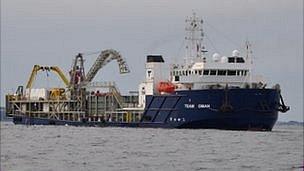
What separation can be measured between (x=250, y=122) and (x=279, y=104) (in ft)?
9.59

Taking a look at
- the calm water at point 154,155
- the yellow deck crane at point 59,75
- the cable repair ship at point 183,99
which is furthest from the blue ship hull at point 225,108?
the yellow deck crane at point 59,75

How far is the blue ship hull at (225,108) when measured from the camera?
77188 mm

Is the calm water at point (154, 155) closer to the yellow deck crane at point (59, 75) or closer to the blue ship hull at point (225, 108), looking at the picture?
the blue ship hull at point (225, 108)

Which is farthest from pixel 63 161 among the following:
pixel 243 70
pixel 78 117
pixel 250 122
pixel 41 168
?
pixel 78 117

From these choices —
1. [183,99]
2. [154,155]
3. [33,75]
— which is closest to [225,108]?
[183,99]

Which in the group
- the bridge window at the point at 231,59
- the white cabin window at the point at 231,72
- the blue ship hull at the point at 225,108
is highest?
the bridge window at the point at 231,59

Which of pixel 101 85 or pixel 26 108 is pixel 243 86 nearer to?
pixel 101 85

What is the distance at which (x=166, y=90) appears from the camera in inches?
3285

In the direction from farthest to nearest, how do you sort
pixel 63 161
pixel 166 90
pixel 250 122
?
1. pixel 166 90
2. pixel 250 122
3. pixel 63 161

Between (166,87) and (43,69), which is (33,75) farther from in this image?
(166,87)

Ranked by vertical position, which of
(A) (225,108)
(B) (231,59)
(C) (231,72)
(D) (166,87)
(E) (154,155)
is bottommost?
(E) (154,155)

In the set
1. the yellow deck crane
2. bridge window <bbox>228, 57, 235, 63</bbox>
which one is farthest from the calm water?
the yellow deck crane

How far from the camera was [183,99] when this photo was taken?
7956 centimetres

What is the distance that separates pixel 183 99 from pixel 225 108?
14.5ft
